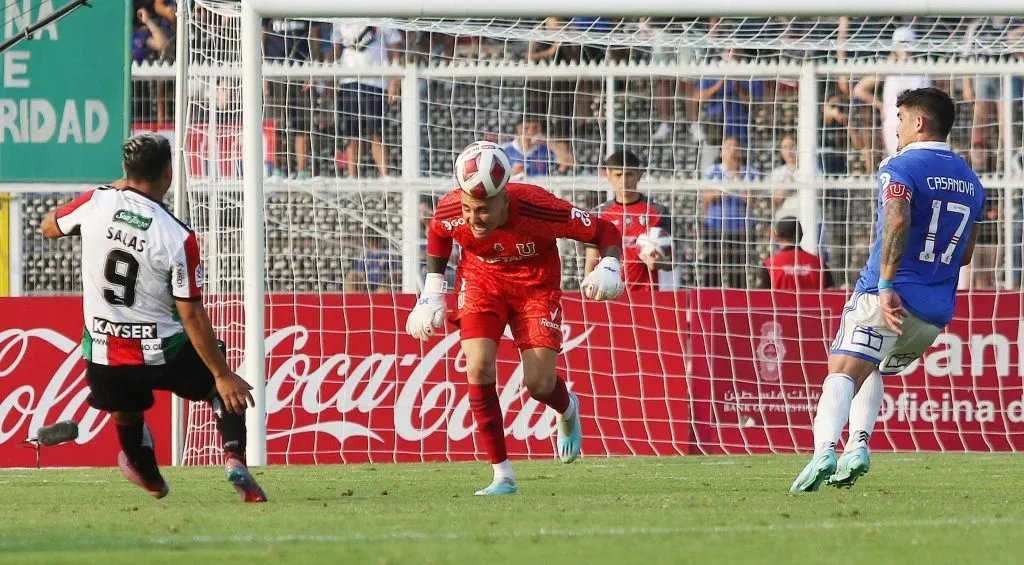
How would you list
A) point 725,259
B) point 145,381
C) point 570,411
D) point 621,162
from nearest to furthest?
1. point 145,381
2. point 570,411
3. point 621,162
4. point 725,259

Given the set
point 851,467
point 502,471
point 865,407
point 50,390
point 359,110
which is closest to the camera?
point 851,467

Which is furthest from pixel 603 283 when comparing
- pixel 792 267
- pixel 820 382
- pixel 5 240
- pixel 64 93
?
pixel 5 240

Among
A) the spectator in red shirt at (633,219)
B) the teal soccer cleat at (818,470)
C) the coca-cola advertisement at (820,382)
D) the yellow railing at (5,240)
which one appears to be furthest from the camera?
the yellow railing at (5,240)

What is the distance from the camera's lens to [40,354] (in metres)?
13.3

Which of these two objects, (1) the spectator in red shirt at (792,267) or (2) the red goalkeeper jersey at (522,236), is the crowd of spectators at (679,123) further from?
(2) the red goalkeeper jersey at (522,236)

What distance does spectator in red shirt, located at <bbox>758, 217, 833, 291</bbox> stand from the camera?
14312mm

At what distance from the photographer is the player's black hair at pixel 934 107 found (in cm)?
813

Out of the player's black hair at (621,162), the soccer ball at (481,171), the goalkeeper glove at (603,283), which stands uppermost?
the player's black hair at (621,162)

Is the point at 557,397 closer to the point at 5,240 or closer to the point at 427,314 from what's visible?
the point at 427,314

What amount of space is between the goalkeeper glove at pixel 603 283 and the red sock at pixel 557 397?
2.35 feet

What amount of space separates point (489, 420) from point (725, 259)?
7.72 meters

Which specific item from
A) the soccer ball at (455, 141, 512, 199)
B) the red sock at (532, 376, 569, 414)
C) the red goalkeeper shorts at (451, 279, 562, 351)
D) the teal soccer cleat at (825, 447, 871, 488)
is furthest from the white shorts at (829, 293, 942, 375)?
the soccer ball at (455, 141, 512, 199)

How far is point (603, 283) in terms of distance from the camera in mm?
8719

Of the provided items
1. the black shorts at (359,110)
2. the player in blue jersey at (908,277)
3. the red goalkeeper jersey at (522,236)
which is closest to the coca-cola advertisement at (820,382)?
the black shorts at (359,110)
